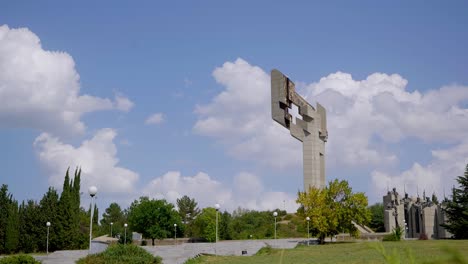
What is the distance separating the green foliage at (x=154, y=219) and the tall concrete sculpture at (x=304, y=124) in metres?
21.7

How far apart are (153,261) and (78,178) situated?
119 feet

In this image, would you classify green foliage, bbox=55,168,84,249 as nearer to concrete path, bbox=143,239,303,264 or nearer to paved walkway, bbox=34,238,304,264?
paved walkway, bbox=34,238,304,264

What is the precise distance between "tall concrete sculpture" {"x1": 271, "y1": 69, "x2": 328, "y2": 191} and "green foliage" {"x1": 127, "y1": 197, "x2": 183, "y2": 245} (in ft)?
71.1

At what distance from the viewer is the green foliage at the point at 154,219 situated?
6775cm

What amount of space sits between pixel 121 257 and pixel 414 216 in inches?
2000

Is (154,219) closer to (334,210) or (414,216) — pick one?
(334,210)

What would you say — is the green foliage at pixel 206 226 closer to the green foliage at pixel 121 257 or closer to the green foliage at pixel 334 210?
the green foliage at pixel 334 210

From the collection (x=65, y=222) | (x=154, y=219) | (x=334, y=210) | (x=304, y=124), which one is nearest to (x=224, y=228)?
(x=154, y=219)

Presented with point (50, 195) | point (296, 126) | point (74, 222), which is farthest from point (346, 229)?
point (50, 195)

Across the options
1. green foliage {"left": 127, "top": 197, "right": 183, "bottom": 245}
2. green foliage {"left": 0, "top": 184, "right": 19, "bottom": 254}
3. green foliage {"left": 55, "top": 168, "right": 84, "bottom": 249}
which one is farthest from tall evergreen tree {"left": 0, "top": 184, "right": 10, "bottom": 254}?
green foliage {"left": 127, "top": 197, "right": 183, "bottom": 245}

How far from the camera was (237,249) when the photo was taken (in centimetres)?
4541

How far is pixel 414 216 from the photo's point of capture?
67.1 m

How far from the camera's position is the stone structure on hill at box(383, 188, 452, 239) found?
203ft

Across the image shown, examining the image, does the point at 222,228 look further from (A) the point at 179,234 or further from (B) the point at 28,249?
(B) the point at 28,249
